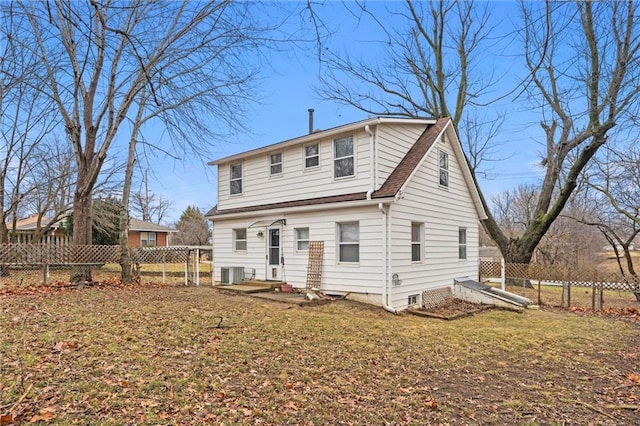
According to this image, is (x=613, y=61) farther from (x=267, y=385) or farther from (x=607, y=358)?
(x=267, y=385)

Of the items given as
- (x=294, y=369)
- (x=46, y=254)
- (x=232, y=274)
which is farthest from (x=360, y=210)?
(x=46, y=254)

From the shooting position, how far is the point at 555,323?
9.92 meters

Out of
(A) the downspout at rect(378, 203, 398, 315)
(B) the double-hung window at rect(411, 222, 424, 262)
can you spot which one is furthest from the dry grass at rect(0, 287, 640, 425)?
(B) the double-hung window at rect(411, 222, 424, 262)

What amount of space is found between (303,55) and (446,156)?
10.4 meters

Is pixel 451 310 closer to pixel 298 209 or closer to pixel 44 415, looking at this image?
pixel 298 209

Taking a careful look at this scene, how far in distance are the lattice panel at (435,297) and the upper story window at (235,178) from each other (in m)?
7.89

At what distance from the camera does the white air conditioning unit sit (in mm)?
13938

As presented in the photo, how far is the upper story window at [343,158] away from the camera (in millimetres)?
11742

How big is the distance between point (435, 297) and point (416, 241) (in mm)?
2043

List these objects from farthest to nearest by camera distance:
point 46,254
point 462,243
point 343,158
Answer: point 462,243 < point 46,254 < point 343,158

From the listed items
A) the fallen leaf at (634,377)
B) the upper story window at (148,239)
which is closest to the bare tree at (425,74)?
A: the fallen leaf at (634,377)

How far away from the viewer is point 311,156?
12.7 meters

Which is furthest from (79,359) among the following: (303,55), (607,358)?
(607,358)

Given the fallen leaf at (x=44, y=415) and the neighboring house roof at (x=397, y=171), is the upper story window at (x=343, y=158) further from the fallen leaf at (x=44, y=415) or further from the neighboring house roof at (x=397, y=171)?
the fallen leaf at (x=44, y=415)
